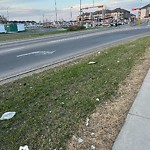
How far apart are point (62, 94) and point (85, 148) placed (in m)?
2.29

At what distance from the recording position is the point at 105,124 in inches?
142

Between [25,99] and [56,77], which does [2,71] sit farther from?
[25,99]

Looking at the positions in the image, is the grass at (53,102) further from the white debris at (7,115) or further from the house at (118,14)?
the house at (118,14)

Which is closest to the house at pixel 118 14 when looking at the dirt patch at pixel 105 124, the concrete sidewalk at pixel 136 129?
the dirt patch at pixel 105 124

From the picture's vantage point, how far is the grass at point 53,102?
3.32 m

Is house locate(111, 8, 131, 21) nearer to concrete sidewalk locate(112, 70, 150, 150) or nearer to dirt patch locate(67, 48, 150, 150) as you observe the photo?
dirt patch locate(67, 48, 150, 150)

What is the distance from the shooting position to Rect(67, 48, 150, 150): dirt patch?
3.10m

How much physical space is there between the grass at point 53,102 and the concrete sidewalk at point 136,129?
0.74m

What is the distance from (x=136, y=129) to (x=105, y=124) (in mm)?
522

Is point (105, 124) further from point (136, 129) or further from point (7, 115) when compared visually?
point (7, 115)

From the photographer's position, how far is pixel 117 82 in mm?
5754

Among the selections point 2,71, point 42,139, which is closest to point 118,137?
point 42,139

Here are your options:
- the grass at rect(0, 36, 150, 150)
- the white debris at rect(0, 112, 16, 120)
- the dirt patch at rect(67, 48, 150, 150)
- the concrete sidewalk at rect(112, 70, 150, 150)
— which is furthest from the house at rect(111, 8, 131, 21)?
the white debris at rect(0, 112, 16, 120)

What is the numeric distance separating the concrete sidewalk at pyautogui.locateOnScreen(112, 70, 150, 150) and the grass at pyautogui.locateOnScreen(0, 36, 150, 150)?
2.42ft
